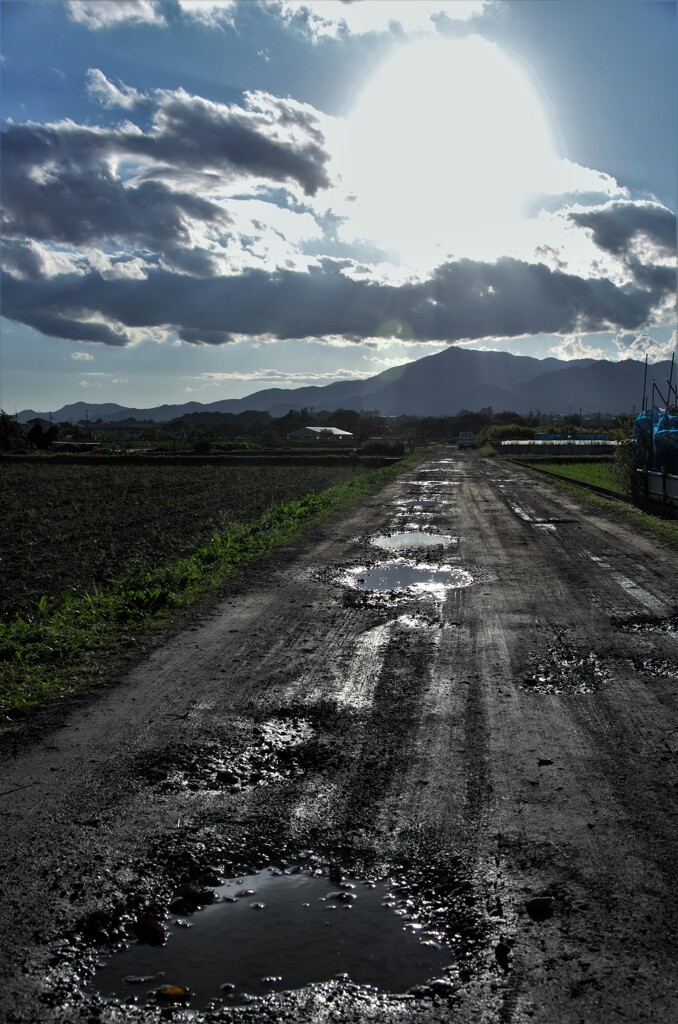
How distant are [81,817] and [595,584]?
25.9 ft

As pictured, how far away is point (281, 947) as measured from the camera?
3090mm

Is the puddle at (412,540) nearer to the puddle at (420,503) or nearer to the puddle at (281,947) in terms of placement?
the puddle at (420,503)

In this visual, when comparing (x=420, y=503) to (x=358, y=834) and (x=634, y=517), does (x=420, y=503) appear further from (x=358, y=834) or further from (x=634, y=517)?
(x=358, y=834)

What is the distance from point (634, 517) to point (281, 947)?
16989 millimetres

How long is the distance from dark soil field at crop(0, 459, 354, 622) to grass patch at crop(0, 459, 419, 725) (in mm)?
528

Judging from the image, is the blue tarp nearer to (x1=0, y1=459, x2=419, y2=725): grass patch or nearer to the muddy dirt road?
(x1=0, y1=459, x2=419, y2=725): grass patch

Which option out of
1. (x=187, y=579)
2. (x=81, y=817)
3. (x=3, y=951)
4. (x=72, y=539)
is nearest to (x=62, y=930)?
(x=3, y=951)

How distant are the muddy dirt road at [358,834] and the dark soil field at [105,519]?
4.54 metres

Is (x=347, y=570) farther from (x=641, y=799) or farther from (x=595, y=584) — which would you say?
(x=641, y=799)

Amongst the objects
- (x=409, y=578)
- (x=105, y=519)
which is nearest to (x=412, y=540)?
(x=409, y=578)

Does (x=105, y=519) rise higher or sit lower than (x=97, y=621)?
higher

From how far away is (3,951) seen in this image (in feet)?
9.98

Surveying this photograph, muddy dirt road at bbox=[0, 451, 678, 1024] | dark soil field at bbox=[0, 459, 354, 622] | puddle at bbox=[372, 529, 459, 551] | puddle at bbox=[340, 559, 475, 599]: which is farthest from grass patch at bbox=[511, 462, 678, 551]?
dark soil field at bbox=[0, 459, 354, 622]

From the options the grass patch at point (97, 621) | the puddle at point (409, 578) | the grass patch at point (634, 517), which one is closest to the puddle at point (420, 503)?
the grass patch at point (634, 517)
